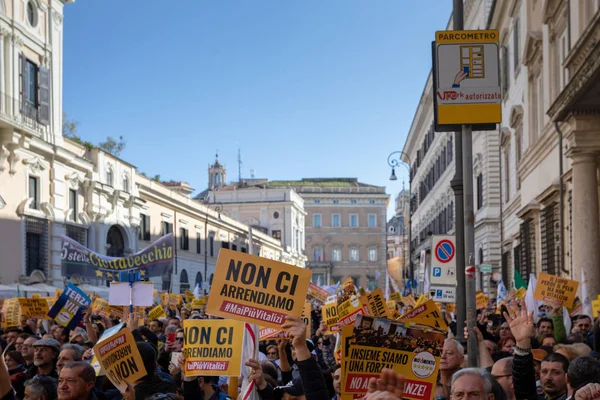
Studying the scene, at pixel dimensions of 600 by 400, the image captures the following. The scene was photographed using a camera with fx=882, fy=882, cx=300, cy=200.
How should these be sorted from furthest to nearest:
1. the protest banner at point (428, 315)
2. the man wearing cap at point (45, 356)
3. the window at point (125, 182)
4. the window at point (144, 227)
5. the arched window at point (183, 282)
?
the arched window at point (183, 282)
the window at point (144, 227)
the window at point (125, 182)
the protest banner at point (428, 315)
the man wearing cap at point (45, 356)

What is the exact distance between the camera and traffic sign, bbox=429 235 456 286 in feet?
40.0

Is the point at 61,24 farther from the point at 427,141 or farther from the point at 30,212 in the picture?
the point at 427,141

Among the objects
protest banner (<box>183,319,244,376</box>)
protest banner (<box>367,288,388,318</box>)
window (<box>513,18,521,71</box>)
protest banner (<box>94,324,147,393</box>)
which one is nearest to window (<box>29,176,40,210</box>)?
window (<box>513,18,521,71</box>)

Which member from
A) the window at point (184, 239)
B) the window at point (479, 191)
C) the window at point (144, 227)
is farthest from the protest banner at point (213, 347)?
the window at point (184, 239)

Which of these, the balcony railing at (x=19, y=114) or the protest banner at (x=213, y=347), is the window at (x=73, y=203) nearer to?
the balcony railing at (x=19, y=114)

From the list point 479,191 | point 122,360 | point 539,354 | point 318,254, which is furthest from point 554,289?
point 318,254

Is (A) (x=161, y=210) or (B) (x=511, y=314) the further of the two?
(A) (x=161, y=210)

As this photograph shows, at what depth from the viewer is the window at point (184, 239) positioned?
5256 cm

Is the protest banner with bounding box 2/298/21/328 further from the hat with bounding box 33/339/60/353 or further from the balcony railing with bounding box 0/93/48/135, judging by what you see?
the balcony railing with bounding box 0/93/48/135

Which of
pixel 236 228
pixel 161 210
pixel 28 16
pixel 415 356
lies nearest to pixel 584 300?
pixel 415 356

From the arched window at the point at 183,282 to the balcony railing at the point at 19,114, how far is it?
21.4 meters

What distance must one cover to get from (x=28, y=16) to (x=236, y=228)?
1507 inches

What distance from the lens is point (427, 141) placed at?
6309cm

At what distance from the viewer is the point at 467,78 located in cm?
912
